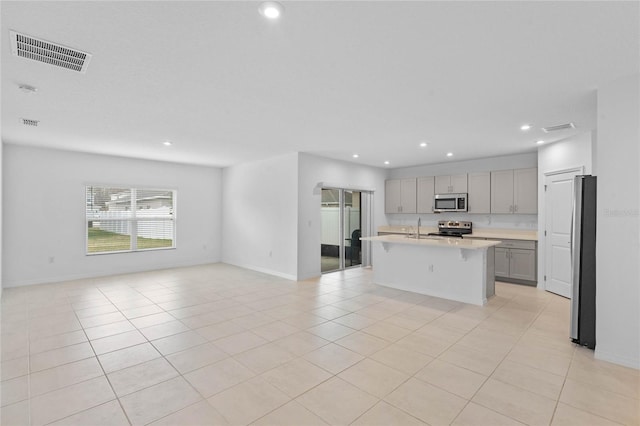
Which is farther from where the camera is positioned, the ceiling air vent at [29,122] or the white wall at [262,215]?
the white wall at [262,215]

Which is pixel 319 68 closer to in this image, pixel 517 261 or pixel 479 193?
pixel 517 261

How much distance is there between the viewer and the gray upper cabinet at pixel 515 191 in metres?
6.20

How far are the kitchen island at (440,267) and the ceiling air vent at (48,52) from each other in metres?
4.51

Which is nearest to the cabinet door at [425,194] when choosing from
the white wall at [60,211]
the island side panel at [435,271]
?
the island side panel at [435,271]

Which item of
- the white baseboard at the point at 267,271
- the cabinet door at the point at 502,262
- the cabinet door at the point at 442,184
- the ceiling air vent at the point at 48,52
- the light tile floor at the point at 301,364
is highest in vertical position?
the ceiling air vent at the point at 48,52

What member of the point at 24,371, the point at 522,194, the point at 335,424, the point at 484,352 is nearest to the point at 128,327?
the point at 24,371

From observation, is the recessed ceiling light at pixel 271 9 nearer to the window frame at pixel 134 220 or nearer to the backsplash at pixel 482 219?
the window frame at pixel 134 220

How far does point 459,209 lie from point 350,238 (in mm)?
2578

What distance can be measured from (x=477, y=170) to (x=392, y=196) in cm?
216

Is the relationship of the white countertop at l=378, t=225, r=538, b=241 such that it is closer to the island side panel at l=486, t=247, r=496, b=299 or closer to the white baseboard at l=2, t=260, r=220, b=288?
the island side panel at l=486, t=247, r=496, b=299

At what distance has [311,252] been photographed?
6605mm

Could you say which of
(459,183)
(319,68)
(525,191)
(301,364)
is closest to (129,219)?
(301,364)

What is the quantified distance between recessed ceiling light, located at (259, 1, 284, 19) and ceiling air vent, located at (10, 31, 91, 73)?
153 cm

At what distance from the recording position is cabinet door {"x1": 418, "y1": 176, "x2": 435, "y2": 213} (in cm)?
775
